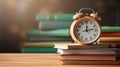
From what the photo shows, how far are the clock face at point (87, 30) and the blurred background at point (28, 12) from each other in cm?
30

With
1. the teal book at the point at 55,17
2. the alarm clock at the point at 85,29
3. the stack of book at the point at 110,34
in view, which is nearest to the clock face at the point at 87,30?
the alarm clock at the point at 85,29

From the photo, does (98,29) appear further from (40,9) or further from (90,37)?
(40,9)

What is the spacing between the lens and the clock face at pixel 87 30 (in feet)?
3.71

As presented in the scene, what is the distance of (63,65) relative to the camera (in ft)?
3.48

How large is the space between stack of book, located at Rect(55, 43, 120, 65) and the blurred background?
362mm

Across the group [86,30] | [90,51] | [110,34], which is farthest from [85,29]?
[110,34]

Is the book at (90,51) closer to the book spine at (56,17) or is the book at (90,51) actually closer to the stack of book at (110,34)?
the stack of book at (110,34)

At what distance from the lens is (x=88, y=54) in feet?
3.59

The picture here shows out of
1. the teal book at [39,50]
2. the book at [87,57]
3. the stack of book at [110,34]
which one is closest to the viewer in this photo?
the book at [87,57]

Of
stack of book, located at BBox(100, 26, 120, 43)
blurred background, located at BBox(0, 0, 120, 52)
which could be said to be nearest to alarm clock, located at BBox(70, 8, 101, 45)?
stack of book, located at BBox(100, 26, 120, 43)

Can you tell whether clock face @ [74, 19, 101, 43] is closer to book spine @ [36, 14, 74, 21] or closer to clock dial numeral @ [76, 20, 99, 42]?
clock dial numeral @ [76, 20, 99, 42]

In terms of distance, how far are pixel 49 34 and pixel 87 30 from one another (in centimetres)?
32

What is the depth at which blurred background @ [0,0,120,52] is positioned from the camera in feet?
4.69

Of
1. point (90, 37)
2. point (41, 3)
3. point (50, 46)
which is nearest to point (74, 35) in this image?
point (90, 37)
